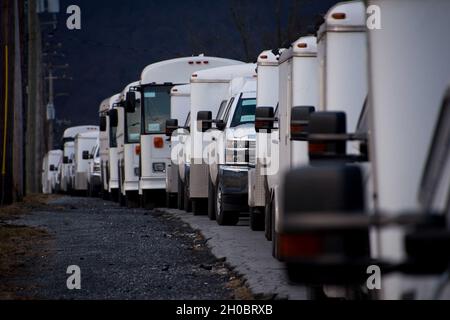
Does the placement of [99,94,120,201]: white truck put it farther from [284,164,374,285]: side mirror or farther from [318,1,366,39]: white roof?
[284,164,374,285]: side mirror

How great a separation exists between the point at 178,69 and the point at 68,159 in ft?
119

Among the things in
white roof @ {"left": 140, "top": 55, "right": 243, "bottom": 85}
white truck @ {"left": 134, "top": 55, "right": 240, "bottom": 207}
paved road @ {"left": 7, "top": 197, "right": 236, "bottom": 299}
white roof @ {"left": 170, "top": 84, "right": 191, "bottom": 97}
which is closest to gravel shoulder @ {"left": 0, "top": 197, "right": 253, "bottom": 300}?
paved road @ {"left": 7, "top": 197, "right": 236, "bottom": 299}

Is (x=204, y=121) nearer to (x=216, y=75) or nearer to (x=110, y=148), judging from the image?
(x=216, y=75)

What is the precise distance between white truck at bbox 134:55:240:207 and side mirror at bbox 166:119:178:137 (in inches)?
144

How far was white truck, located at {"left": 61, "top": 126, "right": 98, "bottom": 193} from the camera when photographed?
2596 inches

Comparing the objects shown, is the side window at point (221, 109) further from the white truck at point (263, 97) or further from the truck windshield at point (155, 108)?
the truck windshield at point (155, 108)

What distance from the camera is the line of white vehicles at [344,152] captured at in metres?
4.36

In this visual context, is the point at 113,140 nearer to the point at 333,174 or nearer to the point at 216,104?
the point at 216,104

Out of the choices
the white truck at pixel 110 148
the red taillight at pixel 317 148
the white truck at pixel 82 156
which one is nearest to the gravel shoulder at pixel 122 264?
the red taillight at pixel 317 148

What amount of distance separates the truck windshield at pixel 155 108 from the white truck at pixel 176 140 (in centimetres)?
206

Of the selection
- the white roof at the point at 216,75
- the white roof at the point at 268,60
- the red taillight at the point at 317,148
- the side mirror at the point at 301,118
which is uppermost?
the white roof at the point at 216,75

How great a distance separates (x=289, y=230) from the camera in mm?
4297

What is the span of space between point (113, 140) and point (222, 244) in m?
23.7
